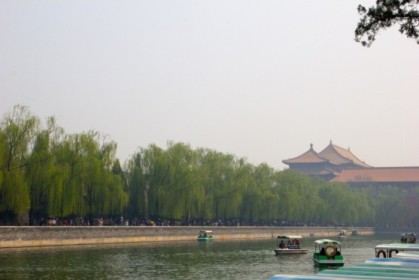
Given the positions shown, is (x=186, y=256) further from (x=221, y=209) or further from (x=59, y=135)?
(x=221, y=209)

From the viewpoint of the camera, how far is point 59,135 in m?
37.3

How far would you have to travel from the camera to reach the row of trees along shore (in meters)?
35.0

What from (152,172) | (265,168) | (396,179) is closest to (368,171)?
(396,179)

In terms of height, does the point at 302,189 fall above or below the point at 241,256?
above

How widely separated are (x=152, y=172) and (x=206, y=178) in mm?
6401

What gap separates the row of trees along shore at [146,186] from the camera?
1378 inches

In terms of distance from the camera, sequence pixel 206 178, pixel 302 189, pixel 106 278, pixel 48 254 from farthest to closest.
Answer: pixel 302 189 → pixel 206 178 → pixel 48 254 → pixel 106 278

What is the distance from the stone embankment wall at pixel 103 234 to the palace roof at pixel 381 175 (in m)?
45.9

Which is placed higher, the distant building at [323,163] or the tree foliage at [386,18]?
the distant building at [323,163]

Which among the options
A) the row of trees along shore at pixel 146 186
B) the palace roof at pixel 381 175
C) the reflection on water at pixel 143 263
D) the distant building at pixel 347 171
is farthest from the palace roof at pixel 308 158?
the reflection on water at pixel 143 263

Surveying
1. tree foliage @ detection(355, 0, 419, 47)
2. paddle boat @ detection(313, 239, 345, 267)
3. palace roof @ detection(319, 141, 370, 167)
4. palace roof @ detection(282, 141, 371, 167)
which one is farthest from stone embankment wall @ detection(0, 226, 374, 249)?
palace roof @ detection(319, 141, 370, 167)

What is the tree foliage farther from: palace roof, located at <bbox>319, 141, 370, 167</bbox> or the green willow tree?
palace roof, located at <bbox>319, 141, 370, 167</bbox>

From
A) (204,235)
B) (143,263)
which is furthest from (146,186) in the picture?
Result: (143,263)

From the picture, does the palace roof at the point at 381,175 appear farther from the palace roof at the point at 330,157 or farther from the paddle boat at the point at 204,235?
the paddle boat at the point at 204,235
